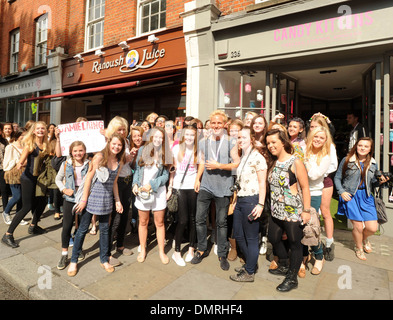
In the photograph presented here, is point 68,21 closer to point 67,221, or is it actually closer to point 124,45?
point 124,45

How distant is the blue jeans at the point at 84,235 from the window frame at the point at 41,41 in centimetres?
1108

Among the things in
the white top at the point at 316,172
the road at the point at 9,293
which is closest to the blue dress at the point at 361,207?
the white top at the point at 316,172

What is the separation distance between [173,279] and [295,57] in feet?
16.3

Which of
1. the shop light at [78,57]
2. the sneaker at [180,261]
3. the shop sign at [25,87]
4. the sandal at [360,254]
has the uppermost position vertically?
the shop light at [78,57]

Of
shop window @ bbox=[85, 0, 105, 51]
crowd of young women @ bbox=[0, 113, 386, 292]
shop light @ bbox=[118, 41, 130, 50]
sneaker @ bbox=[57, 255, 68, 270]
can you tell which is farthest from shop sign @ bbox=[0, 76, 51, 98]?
sneaker @ bbox=[57, 255, 68, 270]

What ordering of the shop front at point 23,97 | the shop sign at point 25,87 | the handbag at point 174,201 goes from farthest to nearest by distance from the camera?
the shop front at point 23,97 → the shop sign at point 25,87 → the handbag at point 174,201

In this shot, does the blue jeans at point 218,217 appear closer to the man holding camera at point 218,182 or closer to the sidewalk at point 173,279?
the man holding camera at point 218,182

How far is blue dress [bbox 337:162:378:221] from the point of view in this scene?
3631 mm

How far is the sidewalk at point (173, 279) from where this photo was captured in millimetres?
2730

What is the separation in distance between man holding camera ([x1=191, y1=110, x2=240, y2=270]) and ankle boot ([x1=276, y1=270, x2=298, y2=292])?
73cm

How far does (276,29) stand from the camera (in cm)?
550

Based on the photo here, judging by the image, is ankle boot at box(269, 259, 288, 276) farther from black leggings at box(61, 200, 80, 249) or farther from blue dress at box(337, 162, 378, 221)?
black leggings at box(61, 200, 80, 249)

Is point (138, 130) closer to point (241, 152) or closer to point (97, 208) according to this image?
point (97, 208)
